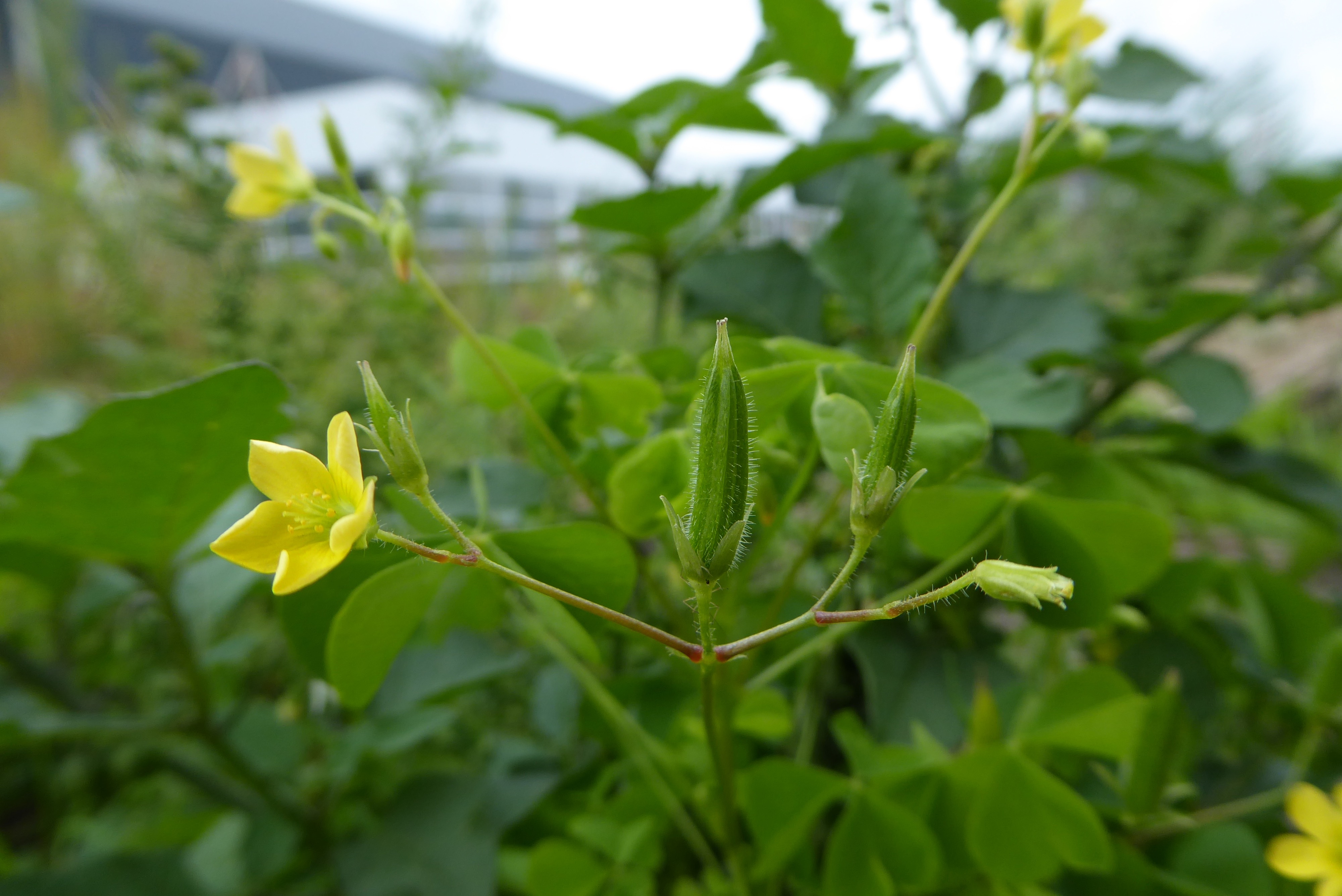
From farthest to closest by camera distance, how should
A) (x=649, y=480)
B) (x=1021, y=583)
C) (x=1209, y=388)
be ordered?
(x=1209, y=388), (x=649, y=480), (x=1021, y=583)

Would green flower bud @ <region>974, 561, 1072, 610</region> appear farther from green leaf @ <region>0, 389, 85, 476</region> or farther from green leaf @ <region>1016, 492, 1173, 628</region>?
green leaf @ <region>0, 389, 85, 476</region>

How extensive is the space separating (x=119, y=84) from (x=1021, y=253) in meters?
1.01

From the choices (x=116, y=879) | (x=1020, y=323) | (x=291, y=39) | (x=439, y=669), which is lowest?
(x=116, y=879)

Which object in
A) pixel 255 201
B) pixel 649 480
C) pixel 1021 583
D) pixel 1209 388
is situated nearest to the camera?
pixel 1021 583

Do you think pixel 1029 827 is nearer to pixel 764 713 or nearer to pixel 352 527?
pixel 764 713

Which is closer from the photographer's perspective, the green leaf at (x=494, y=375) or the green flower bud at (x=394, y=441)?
the green flower bud at (x=394, y=441)

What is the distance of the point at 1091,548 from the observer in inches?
12.9

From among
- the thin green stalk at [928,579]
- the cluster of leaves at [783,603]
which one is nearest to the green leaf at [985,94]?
the cluster of leaves at [783,603]

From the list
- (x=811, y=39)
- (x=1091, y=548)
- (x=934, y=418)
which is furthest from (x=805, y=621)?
(x=811, y=39)

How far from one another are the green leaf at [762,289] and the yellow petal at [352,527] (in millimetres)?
327

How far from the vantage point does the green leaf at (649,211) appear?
40 cm

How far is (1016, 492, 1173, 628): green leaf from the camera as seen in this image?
1.02 ft

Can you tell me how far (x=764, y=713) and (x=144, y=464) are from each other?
30 centimetres

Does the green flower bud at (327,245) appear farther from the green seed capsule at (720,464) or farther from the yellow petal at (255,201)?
the green seed capsule at (720,464)
